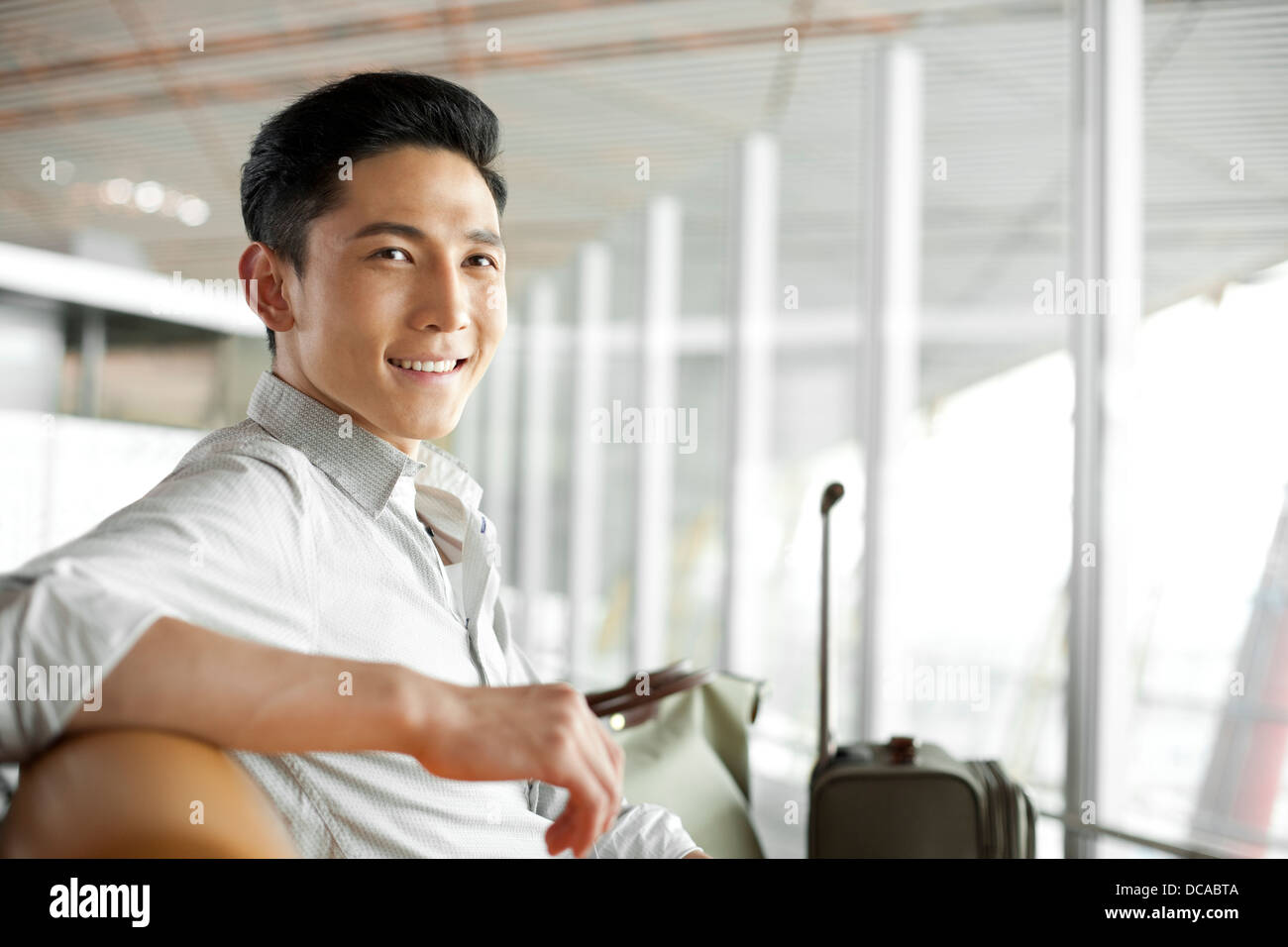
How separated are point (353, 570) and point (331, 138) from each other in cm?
48

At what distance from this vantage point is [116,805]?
680 mm

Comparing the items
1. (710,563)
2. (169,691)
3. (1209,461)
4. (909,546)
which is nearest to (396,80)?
(169,691)

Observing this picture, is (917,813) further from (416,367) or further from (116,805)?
(116,805)

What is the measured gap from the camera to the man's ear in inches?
47.6

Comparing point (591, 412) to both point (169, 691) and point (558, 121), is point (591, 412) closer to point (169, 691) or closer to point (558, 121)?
point (558, 121)

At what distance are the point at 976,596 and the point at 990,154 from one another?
4.50 meters

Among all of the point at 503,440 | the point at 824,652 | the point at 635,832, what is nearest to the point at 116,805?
the point at 635,832

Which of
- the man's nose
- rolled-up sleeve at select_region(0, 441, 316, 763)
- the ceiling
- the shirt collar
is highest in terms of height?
the ceiling

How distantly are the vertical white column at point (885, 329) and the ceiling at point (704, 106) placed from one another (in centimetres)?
38

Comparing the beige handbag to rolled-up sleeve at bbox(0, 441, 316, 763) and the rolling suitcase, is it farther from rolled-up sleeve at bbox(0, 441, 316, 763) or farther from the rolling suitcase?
rolled-up sleeve at bbox(0, 441, 316, 763)

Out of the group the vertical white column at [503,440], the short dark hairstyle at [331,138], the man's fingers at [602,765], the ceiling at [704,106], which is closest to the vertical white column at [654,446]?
the ceiling at [704,106]

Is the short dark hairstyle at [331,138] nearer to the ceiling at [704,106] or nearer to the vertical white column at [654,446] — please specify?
the ceiling at [704,106]

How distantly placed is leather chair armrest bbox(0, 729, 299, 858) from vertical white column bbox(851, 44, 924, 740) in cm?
362

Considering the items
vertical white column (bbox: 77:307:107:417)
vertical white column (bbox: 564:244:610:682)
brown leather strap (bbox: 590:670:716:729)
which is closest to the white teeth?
brown leather strap (bbox: 590:670:716:729)
